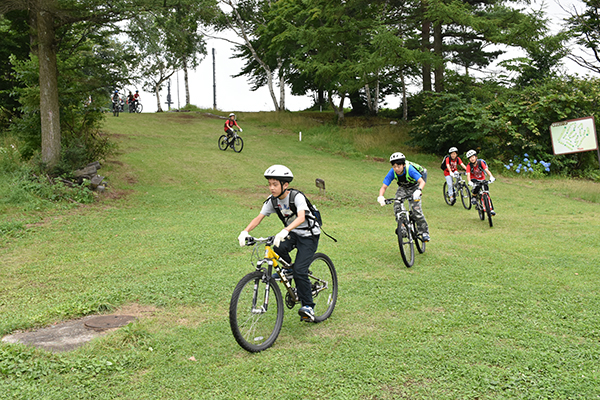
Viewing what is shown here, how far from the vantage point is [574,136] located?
2309 centimetres

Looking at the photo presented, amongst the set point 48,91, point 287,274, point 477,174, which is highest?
point 48,91

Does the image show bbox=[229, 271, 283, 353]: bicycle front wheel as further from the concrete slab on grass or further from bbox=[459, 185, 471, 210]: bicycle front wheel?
bbox=[459, 185, 471, 210]: bicycle front wheel

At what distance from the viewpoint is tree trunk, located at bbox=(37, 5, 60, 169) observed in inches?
583

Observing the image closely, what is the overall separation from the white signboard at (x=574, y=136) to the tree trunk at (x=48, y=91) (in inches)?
878

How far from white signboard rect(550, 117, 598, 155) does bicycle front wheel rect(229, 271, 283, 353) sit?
71.9 ft

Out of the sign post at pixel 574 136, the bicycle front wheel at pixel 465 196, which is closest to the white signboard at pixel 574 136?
the sign post at pixel 574 136

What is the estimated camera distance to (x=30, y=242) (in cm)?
1056

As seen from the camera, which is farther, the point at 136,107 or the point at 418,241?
the point at 136,107

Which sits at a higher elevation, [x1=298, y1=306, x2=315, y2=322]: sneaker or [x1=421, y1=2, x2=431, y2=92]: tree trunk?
[x1=421, y1=2, x2=431, y2=92]: tree trunk

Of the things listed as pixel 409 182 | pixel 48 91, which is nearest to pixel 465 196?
pixel 409 182

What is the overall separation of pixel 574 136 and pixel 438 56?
7.87 metres

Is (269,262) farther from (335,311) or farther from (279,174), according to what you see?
(335,311)

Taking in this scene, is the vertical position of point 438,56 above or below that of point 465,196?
above

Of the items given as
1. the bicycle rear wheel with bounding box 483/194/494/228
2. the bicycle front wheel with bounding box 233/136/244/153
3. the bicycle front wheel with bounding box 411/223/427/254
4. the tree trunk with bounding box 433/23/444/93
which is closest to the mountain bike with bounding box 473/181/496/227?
the bicycle rear wheel with bounding box 483/194/494/228
